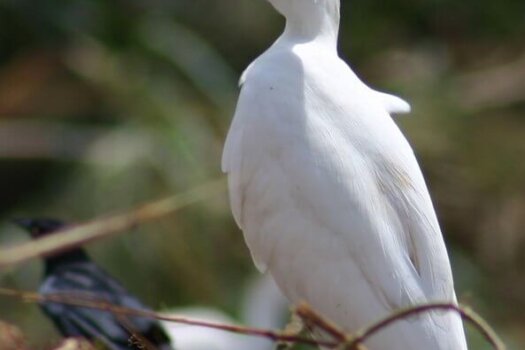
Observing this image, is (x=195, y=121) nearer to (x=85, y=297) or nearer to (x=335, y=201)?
(x=85, y=297)

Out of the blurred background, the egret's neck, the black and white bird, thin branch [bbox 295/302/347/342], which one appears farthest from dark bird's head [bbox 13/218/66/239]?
thin branch [bbox 295/302/347/342]

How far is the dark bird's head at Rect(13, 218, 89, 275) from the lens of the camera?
4.62 meters

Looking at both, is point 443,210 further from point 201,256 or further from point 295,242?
point 295,242

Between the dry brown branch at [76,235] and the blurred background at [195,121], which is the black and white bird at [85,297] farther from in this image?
the blurred background at [195,121]

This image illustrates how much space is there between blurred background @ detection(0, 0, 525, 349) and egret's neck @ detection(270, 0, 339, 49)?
365 cm

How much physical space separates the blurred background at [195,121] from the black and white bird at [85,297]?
2260 mm

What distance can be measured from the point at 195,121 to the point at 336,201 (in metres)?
4.73

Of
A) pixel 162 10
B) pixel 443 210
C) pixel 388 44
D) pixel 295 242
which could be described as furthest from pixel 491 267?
pixel 295 242

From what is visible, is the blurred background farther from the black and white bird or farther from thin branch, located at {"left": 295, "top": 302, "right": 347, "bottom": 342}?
thin branch, located at {"left": 295, "top": 302, "right": 347, "bottom": 342}

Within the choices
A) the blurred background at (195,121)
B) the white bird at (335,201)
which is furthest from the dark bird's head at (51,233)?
the blurred background at (195,121)

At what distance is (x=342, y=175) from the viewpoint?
118 inches

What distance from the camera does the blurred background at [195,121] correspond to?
732cm

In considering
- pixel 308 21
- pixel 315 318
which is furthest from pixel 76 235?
pixel 315 318

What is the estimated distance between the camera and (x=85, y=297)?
3357 mm
